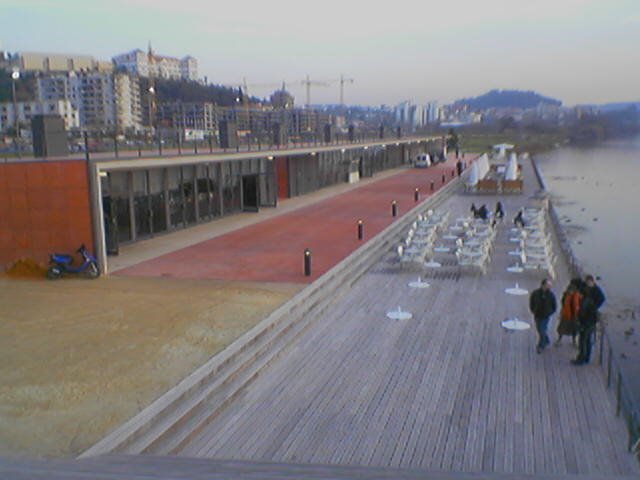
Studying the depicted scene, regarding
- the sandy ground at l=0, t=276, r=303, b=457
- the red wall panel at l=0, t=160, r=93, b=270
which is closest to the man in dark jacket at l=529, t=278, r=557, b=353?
the sandy ground at l=0, t=276, r=303, b=457

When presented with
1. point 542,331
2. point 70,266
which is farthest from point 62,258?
point 542,331

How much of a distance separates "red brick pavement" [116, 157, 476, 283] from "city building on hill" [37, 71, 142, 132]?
65698 millimetres

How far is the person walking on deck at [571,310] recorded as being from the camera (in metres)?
9.45

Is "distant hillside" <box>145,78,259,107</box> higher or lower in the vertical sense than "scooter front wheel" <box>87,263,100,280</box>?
higher

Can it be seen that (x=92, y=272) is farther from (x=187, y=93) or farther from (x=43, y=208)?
(x=187, y=93)

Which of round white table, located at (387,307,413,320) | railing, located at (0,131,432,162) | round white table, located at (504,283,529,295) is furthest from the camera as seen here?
railing, located at (0,131,432,162)

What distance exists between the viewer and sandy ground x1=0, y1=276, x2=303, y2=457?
7.35m

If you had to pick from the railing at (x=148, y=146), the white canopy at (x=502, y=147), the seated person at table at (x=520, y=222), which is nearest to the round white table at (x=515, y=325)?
the railing at (x=148, y=146)

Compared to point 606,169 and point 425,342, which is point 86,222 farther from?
point 606,169

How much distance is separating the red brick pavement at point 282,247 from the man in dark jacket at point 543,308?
5445mm

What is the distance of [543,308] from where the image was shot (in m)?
9.70

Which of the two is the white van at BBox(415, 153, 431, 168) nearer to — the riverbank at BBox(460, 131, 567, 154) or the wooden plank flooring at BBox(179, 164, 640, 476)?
the wooden plank flooring at BBox(179, 164, 640, 476)

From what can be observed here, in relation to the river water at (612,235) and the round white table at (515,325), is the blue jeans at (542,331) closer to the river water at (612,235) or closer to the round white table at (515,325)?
the round white table at (515,325)

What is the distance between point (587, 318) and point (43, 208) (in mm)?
12273
